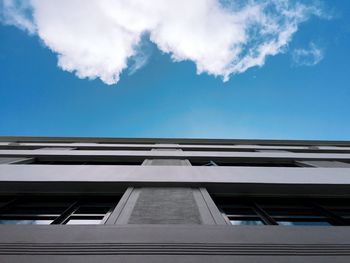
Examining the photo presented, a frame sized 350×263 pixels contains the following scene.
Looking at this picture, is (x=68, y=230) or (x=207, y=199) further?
(x=207, y=199)

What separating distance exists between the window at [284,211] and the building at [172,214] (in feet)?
0.07

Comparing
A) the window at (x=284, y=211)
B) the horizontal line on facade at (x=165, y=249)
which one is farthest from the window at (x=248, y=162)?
the horizontal line on facade at (x=165, y=249)

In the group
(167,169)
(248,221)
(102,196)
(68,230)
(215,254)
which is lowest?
(68,230)

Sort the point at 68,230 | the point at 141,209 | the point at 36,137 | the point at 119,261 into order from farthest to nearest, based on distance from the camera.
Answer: the point at 36,137, the point at 141,209, the point at 68,230, the point at 119,261

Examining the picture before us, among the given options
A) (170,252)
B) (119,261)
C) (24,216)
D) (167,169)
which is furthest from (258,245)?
(24,216)

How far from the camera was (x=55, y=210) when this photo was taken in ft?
14.3

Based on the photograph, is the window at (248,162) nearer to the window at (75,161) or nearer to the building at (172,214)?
the building at (172,214)

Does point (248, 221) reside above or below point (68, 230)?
above

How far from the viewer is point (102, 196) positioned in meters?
4.79

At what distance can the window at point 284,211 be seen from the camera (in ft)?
13.5

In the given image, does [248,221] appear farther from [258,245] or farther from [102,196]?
[102,196]

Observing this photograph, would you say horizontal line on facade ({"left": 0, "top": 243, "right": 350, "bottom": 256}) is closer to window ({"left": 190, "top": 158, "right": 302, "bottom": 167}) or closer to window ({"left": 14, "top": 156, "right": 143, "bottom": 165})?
window ({"left": 190, "top": 158, "right": 302, "bottom": 167})

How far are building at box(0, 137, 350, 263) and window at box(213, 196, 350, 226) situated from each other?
0.02 metres

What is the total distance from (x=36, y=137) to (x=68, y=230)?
14.6 meters
